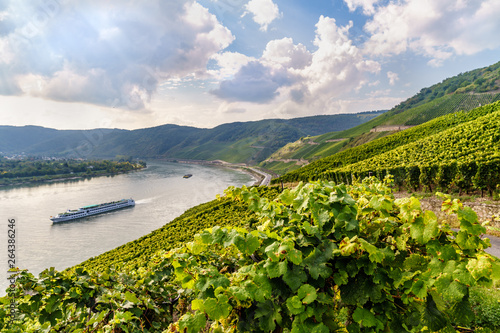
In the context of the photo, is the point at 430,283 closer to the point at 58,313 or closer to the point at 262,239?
the point at 262,239

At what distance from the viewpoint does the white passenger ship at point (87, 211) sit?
51931 mm

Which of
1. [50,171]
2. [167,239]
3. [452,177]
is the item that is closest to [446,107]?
[452,177]

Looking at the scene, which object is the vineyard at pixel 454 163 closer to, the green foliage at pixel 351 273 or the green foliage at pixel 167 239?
the green foliage at pixel 167 239

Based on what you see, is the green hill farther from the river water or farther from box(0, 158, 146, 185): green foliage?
box(0, 158, 146, 185): green foliage

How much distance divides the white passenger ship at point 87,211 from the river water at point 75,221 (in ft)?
5.07

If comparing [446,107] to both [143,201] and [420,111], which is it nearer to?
[420,111]

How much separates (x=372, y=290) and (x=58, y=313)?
386cm

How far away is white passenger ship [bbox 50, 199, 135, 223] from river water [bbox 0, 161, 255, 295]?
5.07ft

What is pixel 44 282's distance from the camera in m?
3.18

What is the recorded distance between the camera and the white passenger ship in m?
51.9

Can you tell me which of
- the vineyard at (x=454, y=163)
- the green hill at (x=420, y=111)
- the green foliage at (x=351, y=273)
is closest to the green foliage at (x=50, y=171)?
the green hill at (x=420, y=111)

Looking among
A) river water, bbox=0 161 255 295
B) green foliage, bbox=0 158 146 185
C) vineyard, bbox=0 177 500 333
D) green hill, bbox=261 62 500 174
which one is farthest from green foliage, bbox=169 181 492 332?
green foliage, bbox=0 158 146 185

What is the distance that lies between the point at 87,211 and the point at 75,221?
364cm

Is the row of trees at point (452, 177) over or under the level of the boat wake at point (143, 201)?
over
